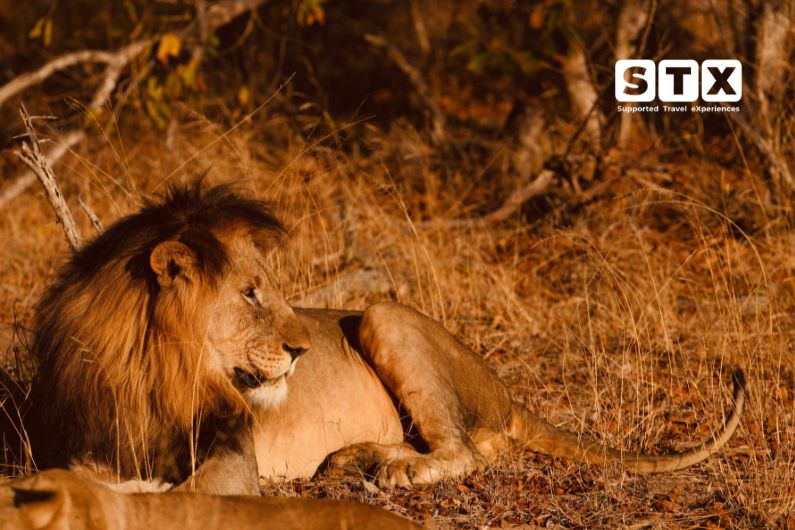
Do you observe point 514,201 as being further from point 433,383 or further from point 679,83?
point 433,383

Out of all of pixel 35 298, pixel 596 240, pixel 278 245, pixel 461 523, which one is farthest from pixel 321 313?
pixel 596 240

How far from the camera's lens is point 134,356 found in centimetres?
364

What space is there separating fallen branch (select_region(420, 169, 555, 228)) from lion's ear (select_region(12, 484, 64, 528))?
17.1ft

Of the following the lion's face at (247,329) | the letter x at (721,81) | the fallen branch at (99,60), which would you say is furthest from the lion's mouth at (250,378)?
the letter x at (721,81)

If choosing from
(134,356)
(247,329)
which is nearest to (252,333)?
(247,329)

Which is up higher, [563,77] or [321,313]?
[563,77]

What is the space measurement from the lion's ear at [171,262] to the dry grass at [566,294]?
0.98 metres

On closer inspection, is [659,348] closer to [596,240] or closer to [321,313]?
[596,240]

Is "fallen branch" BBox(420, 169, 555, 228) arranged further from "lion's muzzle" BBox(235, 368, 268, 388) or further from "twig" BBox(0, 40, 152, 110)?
"lion's muzzle" BBox(235, 368, 268, 388)

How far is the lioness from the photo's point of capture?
230 centimetres

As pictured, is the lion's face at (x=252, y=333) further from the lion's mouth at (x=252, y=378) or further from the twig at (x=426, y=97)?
the twig at (x=426, y=97)

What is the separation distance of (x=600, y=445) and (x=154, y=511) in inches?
87.8

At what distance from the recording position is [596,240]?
7.09 meters

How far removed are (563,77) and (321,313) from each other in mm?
4395
